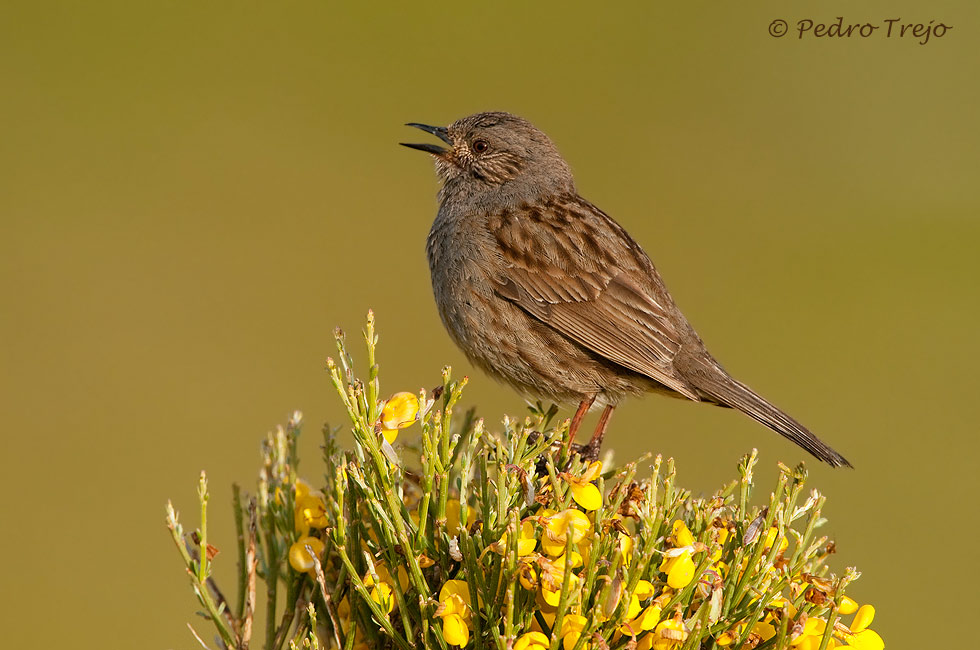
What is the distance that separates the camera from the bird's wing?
12.5 ft

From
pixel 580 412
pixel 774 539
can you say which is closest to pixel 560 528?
pixel 774 539

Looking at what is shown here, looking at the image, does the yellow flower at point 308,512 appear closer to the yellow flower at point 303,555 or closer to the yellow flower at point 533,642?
the yellow flower at point 303,555

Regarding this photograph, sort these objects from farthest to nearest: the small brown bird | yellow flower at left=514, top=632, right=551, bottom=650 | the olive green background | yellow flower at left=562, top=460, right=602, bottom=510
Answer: the olive green background, the small brown bird, yellow flower at left=562, top=460, right=602, bottom=510, yellow flower at left=514, top=632, right=551, bottom=650

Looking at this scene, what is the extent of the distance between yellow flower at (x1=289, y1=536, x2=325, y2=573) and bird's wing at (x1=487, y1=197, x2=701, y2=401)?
184cm

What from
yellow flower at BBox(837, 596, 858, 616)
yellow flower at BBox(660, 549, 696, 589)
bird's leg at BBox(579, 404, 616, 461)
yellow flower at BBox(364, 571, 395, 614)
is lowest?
yellow flower at BBox(364, 571, 395, 614)

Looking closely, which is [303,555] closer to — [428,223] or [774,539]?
[774,539]

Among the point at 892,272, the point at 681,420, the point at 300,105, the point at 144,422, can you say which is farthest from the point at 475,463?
the point at 300,105

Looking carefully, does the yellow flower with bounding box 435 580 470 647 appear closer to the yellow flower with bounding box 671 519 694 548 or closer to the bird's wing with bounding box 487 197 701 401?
the yellow flower with bounding box 671 519 694 548

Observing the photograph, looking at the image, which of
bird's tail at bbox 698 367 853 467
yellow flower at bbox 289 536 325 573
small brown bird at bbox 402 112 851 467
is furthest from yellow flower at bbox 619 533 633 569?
small brown bird at bbox 402 112 851 467

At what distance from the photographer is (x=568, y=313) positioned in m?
3.91

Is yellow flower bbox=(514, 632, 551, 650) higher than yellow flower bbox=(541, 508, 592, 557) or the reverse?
the reverse

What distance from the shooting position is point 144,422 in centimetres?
828

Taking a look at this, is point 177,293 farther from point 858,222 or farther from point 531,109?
point 858,222

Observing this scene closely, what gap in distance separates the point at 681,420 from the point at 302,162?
534 cm
